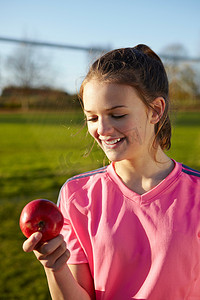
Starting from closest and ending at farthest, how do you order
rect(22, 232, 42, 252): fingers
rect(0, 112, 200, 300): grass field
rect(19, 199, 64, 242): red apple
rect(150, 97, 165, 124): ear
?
rect(22, 232, 42, 252): fingers → rect(19, 199, 64, 242): red apple → rect(150, 97, 165, 124): ear → rect(0, 112, 200, 300): grass field

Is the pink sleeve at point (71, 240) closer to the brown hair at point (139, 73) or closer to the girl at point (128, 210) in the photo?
the girl at point (128, 210)

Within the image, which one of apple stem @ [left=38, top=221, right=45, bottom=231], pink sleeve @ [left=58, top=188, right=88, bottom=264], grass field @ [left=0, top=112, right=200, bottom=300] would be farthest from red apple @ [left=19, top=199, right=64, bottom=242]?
grass field @ [left=0, top=112, right=200, bottom=300]

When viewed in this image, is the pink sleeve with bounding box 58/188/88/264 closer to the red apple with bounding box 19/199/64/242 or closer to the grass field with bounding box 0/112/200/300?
the red apple with bounding box 19/199/64/242

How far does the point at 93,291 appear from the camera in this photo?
4.24 ft

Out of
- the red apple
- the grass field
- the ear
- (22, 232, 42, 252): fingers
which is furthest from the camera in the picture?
the grass field

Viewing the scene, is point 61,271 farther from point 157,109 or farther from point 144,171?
point 157,109

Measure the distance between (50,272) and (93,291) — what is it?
0.75ft

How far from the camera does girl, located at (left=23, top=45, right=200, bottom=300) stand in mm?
1146

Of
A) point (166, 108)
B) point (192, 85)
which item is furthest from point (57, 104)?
point (166, 108)

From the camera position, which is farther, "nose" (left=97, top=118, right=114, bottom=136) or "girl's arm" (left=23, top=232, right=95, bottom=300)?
"nose" (left=97, top=118, right=114, bottom=136)

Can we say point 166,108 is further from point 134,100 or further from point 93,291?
point 93,291

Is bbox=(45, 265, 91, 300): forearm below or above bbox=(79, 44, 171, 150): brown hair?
below

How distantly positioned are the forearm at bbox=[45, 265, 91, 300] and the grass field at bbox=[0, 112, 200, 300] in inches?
21.2

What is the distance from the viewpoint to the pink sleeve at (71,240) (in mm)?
1263
